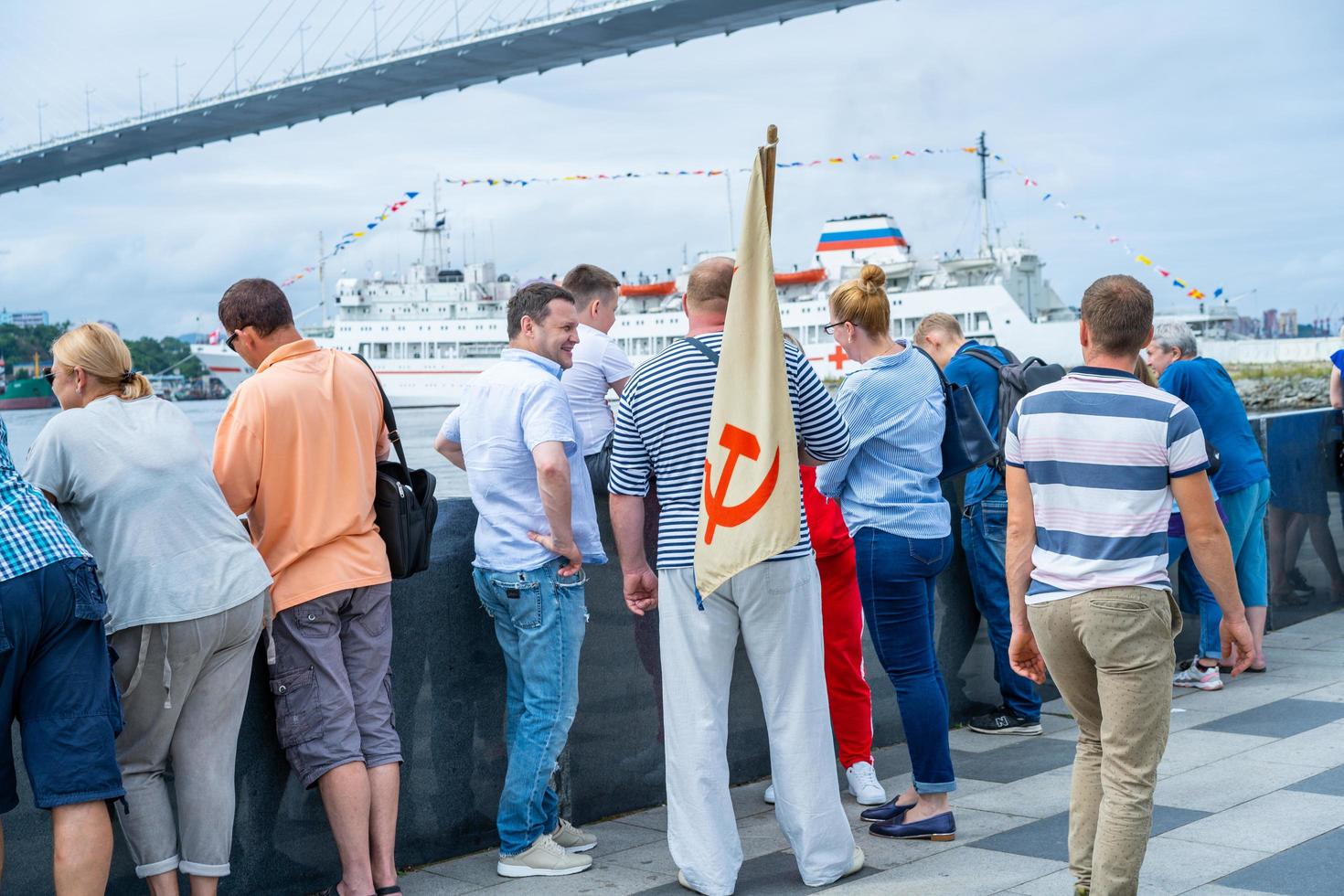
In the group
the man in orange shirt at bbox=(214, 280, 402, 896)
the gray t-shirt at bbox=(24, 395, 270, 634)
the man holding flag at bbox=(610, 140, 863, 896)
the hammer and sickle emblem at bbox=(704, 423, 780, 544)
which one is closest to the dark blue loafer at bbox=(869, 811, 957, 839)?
the man holding flag at bbox=(610, 140, 863, 896)

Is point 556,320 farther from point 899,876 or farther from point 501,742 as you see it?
point 899,876

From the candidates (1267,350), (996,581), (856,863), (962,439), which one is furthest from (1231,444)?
(1267,350)

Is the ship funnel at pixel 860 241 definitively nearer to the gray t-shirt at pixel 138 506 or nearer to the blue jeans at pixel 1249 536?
the blue jeans at pixel 1249 536

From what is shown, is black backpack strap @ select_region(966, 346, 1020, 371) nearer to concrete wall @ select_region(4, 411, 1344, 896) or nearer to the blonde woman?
concrete wall @ select_region(4, 411, 1344, 896)

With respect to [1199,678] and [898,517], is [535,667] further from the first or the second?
[1199,678]

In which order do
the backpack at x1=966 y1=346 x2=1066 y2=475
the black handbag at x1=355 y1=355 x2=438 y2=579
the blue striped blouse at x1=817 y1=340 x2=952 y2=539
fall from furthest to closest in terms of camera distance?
the backpack at x1=966 y1=346 x2=1066 y2=475 < the blue striped blouse at x1=817 y1=340 x2=952 y2=539 < the black handbag at x1=355 y1=355 x2=438 y2=579

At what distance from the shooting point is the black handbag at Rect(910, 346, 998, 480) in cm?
409

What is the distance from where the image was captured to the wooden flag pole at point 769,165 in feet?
11.1

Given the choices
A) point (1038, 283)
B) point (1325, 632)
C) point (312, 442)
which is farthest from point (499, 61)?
point (1038, 283)

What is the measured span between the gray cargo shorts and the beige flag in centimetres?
88

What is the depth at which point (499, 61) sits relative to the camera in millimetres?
32344

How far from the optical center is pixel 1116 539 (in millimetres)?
2770

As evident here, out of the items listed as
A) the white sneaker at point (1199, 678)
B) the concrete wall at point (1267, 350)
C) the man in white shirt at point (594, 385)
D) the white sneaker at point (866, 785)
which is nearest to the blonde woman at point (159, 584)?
the man in white shirt at point (594, 385)

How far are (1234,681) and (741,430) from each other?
3.74 metres
